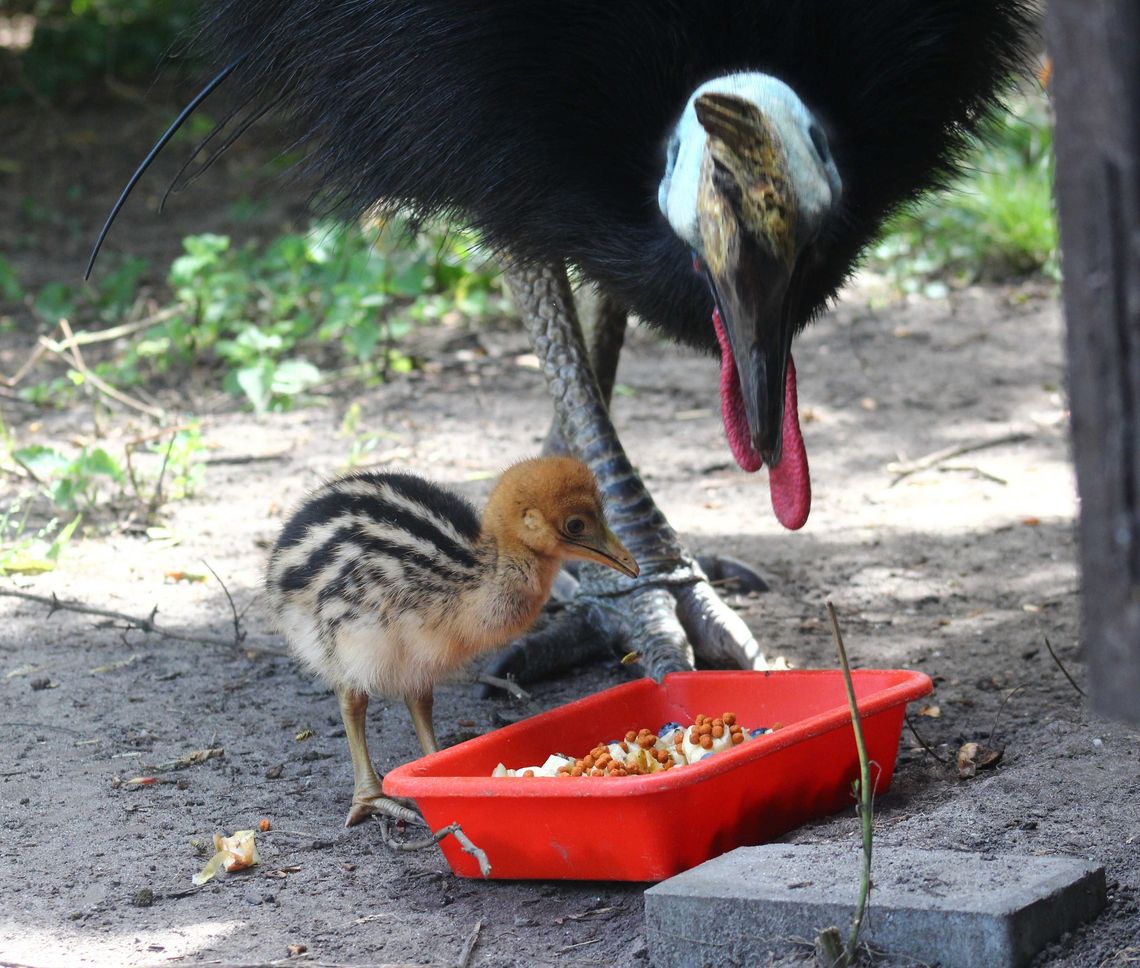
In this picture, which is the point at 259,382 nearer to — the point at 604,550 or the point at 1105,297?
the point at 604,550

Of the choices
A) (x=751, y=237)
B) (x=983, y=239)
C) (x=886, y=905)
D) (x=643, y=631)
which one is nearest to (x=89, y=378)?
(x=643, y=631)

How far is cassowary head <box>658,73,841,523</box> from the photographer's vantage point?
2.29 meters

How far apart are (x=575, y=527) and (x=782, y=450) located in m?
0.42

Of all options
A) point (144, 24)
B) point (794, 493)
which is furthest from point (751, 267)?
point (144, 24)

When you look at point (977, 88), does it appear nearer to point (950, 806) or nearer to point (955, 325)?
point (950, 806)

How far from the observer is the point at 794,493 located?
8.40ft

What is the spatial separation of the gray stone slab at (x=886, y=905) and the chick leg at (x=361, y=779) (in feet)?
Answer: 2.26

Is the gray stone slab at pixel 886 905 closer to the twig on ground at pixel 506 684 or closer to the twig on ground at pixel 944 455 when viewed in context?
the twig on ground at pixel 506 684

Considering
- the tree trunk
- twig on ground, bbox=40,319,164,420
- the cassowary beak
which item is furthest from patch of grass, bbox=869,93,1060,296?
the tree trunk

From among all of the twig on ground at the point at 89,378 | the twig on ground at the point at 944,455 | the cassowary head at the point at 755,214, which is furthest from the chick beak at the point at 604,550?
the twig on ground at the point at 89,378

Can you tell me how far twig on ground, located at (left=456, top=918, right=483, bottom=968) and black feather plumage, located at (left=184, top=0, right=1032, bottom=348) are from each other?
3.44 ft

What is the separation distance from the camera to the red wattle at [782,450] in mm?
2549

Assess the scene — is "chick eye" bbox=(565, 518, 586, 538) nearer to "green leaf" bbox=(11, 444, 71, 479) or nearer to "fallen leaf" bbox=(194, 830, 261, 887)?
"fallen leaf" bbox=(194, 830, 261, 887)

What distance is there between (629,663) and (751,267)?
4.07 ft
